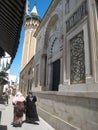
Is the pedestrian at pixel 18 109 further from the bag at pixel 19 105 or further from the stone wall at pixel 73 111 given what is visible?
the stone wall at pixel 73 111

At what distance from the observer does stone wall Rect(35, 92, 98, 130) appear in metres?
4.35

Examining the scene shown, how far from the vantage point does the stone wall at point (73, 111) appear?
435cm

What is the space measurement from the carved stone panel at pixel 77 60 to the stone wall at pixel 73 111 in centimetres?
57

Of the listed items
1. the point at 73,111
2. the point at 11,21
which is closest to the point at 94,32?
the point at 73,111

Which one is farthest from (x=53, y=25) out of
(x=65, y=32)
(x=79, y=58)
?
(x=79, y=58)

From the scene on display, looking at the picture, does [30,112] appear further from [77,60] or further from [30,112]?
[77,60]

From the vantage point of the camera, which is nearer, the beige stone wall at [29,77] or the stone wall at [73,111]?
the stone wall at [73,111]

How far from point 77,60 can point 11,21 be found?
3.17 metres

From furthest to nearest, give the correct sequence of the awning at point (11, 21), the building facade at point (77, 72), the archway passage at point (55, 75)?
1. the archway passage at point (55, 75)
2. the building facade at point (77, 72)
3. the awning at point (11, 21)

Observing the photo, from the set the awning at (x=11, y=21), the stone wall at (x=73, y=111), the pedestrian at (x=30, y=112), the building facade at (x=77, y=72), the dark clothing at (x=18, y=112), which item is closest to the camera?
the awning at (x=11, y=21)

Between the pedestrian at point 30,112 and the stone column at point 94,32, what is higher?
→ the stone column at point 94,32

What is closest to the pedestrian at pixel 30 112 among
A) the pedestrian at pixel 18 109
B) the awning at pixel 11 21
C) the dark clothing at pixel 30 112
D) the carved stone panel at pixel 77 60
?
the dark clothing at pixel 30 112

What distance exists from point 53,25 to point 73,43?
3700mm

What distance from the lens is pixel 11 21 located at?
3.31 meters
